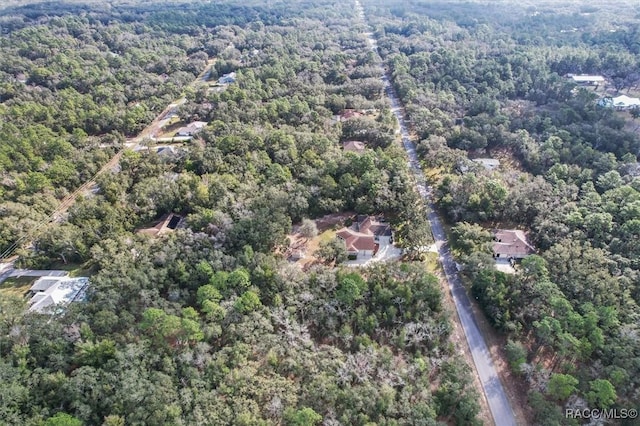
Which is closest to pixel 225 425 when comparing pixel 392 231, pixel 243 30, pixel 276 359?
pixel 276 359

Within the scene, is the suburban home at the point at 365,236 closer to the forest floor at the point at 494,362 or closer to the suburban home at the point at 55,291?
the forest floor at the point at 494,362

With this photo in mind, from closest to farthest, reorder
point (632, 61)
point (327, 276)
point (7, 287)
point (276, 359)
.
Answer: point (276, 359), point (327, 276), point (7, 287), point (632, 61)

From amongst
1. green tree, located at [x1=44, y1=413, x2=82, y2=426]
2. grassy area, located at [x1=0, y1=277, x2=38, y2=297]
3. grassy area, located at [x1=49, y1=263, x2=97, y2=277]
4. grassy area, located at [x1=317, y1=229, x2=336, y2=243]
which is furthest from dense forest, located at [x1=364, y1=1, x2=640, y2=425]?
grassy area, located at [x1=0, y1=277, x2=38, y2=297]

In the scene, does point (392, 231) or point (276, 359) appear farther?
point (392, 231)

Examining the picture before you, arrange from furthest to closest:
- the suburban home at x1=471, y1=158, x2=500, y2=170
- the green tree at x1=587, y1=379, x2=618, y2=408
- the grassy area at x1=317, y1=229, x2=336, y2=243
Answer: the suburban home at x1=471, y1=158, x2=500, y2=170 < the grassy area at x1=317, y1=229, x2=336, y2=243 < the green tree at x1=587, y1=379, x2=618, y2=408

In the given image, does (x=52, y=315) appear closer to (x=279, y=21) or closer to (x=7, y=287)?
(x=7, y=287)

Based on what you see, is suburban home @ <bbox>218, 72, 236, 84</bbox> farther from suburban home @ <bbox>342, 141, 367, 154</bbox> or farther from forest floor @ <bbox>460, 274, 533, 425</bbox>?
forest floor @ <bbox>460, 274, 533, 425</bbox>
